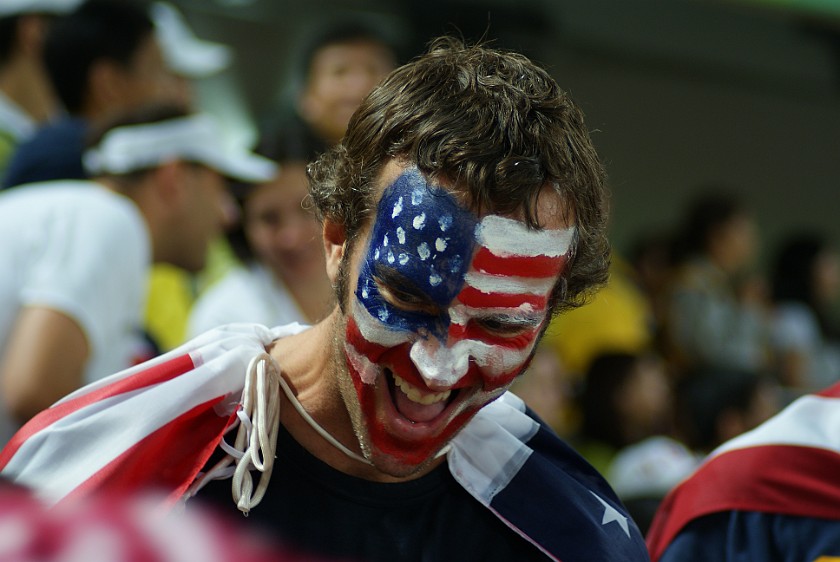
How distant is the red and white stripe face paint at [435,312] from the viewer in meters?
1.68

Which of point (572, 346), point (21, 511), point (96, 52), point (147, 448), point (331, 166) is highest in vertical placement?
point (21, 511)

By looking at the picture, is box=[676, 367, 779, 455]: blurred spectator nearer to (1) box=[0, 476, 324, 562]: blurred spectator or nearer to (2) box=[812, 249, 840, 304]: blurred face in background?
(2) box=[812, 249, 840, 304]: blurred face in background

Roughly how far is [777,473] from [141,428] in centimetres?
115

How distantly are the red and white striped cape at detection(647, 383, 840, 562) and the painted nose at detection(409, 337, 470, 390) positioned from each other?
0.75 meters

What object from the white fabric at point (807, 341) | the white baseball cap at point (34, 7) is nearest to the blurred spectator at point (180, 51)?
the white baseball cap at point (34, 7)

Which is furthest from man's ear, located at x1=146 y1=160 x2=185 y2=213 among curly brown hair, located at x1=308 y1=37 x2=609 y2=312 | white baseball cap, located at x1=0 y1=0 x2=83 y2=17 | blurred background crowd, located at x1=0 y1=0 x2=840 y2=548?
curly brown hair, located at x1=308 y1=37 x2=609 y2=312

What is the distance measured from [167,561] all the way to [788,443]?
177cm

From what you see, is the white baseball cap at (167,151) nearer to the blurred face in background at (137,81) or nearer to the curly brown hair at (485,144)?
the blurred face in background at (137,81)

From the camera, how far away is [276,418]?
5.88 ft

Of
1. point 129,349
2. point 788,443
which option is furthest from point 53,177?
point 788,443

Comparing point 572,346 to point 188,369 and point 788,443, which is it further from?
point 188,369

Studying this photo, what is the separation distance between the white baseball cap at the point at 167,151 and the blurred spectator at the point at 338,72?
1.57ft

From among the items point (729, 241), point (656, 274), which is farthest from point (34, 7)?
point (729, 241)

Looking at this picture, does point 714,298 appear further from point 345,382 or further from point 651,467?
point 345,382
